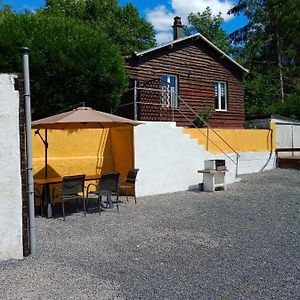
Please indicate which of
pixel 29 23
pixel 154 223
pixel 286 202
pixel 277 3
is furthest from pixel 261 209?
pixel 277 3

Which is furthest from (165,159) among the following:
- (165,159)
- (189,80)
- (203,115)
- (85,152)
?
(189,80)

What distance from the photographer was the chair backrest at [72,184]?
8.12 meters

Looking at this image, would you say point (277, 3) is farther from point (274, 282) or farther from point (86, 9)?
point (274, 282)

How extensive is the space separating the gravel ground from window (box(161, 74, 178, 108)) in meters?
7.28

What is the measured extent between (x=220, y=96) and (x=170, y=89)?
632 centimetres

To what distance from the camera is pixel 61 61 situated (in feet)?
40.6

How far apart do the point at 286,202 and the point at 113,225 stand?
4.56m

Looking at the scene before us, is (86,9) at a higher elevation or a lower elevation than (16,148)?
higher

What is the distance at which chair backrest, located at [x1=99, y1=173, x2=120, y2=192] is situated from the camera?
8602mm

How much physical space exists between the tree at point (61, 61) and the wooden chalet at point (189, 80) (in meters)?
3.13

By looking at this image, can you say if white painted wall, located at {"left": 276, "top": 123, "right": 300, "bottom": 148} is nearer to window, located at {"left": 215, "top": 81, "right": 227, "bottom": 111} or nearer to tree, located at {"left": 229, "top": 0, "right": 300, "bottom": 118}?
window, located at {"left": 215, "top": 81, "right": 227, "bottom": 111}

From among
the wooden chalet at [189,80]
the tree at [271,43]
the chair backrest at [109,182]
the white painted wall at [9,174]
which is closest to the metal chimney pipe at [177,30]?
the wooden chalet at [189,80]

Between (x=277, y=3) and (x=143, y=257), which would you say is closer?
(x=143, y=257)

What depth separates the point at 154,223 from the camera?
25.0 feet
